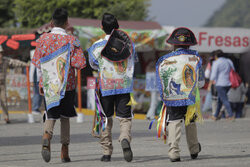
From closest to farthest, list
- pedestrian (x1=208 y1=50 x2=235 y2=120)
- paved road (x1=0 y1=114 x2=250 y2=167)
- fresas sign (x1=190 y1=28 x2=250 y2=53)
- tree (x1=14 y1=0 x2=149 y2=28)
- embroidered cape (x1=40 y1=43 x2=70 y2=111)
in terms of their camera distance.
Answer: paved road (x1=0 y1=114 x2=250 y2=167) < embroidered cape (x1=40 y1=43 x2=70 y2=111) < pedestrian (x1=208 y1=50 x2=235 y2=120) < fresas sign (x1=190 y1=28 x2=250 y2=53) < tree (x1=14 y1=0 x2=149 y2=28)

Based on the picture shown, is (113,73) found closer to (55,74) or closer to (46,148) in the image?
(55,74)

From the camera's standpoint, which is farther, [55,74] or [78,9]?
[78,9]

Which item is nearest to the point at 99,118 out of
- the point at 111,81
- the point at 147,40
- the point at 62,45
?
the point at 111,81

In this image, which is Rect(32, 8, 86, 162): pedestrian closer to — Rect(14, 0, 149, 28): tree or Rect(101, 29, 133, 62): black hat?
Rect(101, 29, 133, 62): black hat

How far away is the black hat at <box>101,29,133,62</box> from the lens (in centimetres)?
852

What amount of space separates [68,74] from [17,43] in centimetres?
1362

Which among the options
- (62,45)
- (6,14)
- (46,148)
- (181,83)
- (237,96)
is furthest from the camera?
(6,14)

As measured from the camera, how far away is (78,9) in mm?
41188

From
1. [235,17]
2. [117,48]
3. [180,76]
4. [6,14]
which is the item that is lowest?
[180,76]

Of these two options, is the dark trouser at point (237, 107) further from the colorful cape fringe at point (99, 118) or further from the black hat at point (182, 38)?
the colorful cape fringe at point (99, 118)

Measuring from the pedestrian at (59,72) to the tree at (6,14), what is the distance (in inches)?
1498

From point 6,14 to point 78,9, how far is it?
25.0 feet

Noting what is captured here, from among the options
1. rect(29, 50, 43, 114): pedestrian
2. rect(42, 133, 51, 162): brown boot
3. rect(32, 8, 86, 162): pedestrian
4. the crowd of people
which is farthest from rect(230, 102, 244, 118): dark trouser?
rect(42, 133, 51, 162): brown boot

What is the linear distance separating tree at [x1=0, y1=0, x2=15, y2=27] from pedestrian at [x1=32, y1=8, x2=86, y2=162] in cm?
3804
